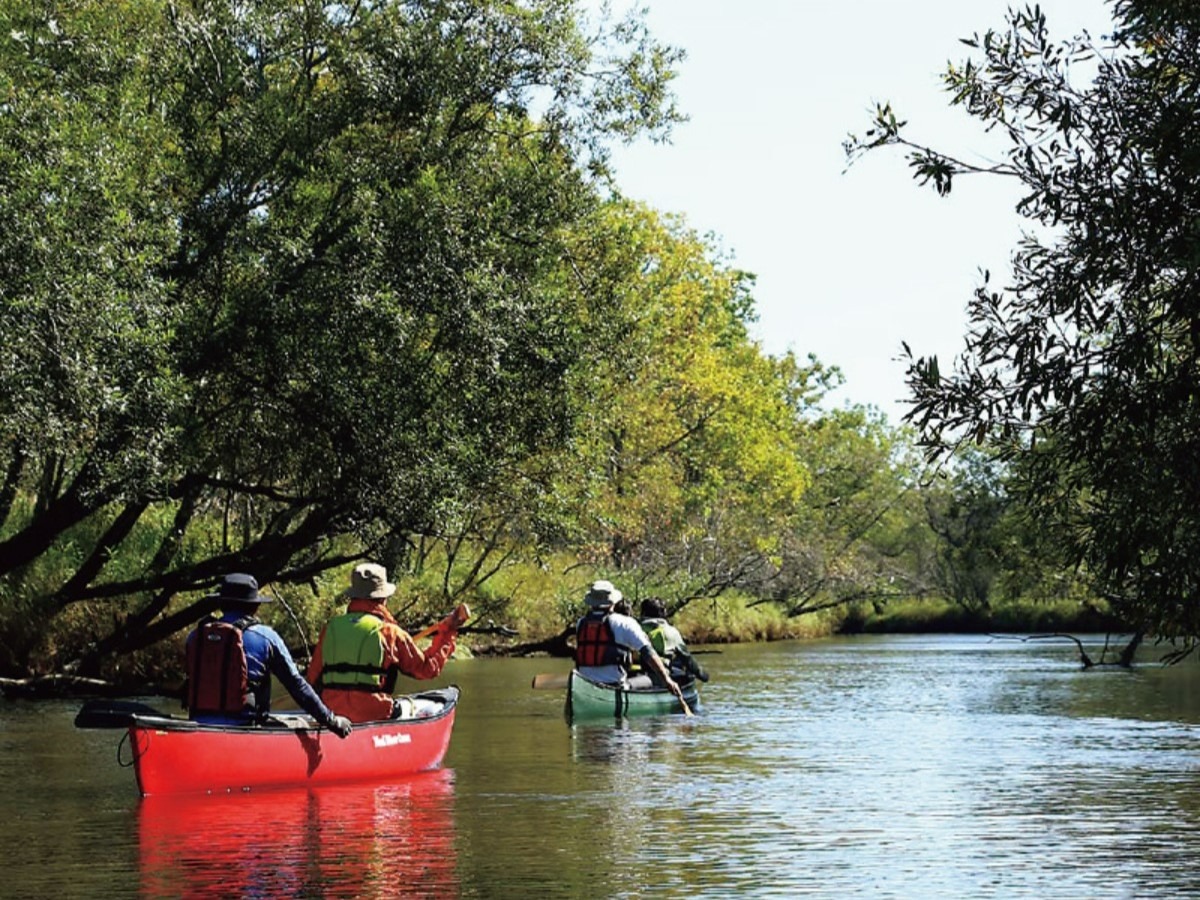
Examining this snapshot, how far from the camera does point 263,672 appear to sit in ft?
50.3

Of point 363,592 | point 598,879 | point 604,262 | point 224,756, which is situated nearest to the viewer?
point 598,879

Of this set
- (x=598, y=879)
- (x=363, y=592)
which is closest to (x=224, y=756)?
(x=363, y=592)

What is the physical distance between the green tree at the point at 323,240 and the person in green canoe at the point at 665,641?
300cm

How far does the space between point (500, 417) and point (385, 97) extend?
4439mm

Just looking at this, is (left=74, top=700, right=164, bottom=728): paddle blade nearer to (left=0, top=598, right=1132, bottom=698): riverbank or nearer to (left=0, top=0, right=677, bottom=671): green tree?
(left=0, top=0, right=677, bottom=671): green tree

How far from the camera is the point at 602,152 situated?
2756 cm

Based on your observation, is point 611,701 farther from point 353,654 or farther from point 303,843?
point 303,843

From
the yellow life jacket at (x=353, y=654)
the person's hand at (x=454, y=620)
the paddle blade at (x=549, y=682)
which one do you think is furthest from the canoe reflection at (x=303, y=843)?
the paddle blade at (x=549, y=682)

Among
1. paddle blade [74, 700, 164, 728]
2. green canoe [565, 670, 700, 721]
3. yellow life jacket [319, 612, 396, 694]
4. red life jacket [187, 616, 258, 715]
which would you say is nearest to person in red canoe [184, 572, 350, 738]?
red life jacket [187, 616, 258, 715]

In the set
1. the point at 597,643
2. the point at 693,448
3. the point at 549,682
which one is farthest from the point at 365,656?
the point at 693,448

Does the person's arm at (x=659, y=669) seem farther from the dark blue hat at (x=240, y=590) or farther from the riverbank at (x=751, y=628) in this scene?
the dark blue hat at (x=240, y=590)

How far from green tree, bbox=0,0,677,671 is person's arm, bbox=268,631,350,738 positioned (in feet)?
22.2

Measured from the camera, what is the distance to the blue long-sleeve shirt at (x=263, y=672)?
15070 mm

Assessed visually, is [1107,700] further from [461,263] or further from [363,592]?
[363,592]
